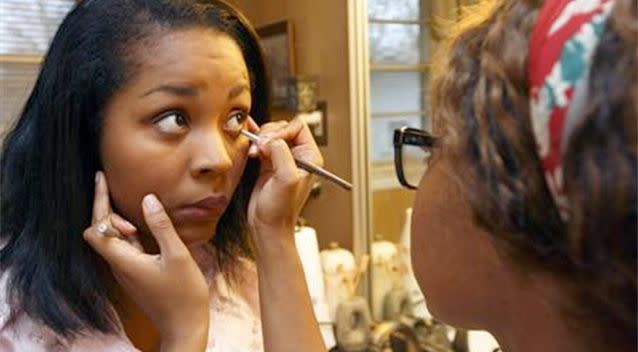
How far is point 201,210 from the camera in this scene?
2.38 ft

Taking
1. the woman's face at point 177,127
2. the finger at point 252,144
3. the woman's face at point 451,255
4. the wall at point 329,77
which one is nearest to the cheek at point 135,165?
the woman's face at point 177,127

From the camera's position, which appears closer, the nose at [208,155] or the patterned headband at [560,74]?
the patterned headband at [560,74]

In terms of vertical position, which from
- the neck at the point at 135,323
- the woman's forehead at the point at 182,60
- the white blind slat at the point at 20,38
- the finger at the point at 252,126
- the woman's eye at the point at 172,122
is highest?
the white blind slat at the point at 20,38

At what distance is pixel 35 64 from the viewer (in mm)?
1649

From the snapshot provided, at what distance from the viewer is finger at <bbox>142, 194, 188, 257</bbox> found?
636mm

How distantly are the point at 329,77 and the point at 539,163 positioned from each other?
4.55 ft

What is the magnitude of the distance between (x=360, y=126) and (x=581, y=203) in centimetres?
135

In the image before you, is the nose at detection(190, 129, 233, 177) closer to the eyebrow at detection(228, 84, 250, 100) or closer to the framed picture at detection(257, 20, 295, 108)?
the eyebrow at detection(228, 84, 250, 100)

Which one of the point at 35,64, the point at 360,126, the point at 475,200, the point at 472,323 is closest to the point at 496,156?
the point at 475,200

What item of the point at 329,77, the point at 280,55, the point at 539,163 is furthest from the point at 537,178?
the point at 280,55

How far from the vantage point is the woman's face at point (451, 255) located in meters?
Answer: 0.44

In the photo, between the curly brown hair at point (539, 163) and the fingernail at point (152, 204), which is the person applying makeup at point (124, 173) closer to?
the fingernail at point (152, 204)

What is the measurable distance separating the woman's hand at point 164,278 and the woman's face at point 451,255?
25cm

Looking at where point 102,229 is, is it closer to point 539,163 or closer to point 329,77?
point 539,163
